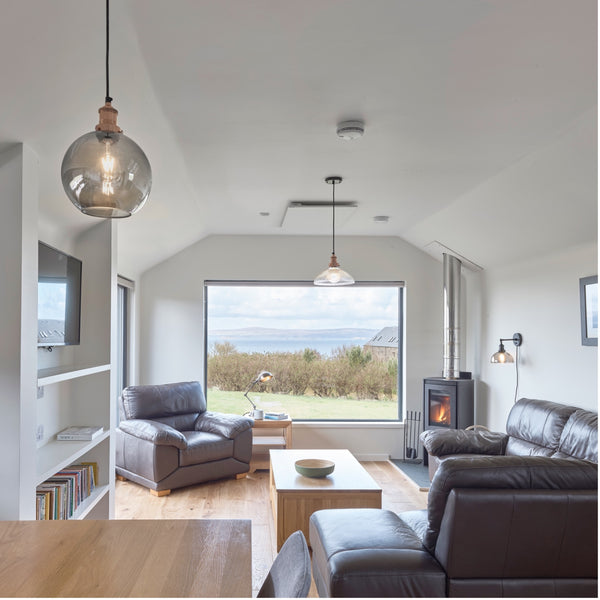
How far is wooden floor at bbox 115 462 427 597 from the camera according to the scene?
167 inches

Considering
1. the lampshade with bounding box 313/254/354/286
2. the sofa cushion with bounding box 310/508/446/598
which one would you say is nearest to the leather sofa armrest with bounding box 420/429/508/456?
the lampshade with bounding box 313/254/354/286

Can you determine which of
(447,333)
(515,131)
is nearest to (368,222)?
(447,333)

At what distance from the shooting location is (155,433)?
4.82 metres

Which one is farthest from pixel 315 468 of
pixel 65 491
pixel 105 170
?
pixel 105 170

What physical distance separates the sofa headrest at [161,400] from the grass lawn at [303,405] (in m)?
0.64

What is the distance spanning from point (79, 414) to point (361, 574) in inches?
85.6

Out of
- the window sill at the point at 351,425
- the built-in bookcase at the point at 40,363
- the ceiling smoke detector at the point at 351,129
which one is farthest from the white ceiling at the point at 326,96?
the window sill at the point at 351,425

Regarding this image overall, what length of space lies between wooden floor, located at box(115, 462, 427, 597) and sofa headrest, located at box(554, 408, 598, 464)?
1391 mm

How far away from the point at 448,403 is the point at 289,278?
89.6 inches

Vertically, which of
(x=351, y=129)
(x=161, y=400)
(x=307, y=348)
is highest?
(x=351, y=129)

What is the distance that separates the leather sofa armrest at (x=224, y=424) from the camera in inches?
210

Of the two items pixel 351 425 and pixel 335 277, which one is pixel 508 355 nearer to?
pixel 335 277

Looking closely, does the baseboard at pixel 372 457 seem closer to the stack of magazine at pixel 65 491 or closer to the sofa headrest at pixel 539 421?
the sofa headrest at pixel 539 421

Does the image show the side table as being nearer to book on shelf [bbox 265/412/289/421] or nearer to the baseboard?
book on shelf [bbox 265/412/289/421]
